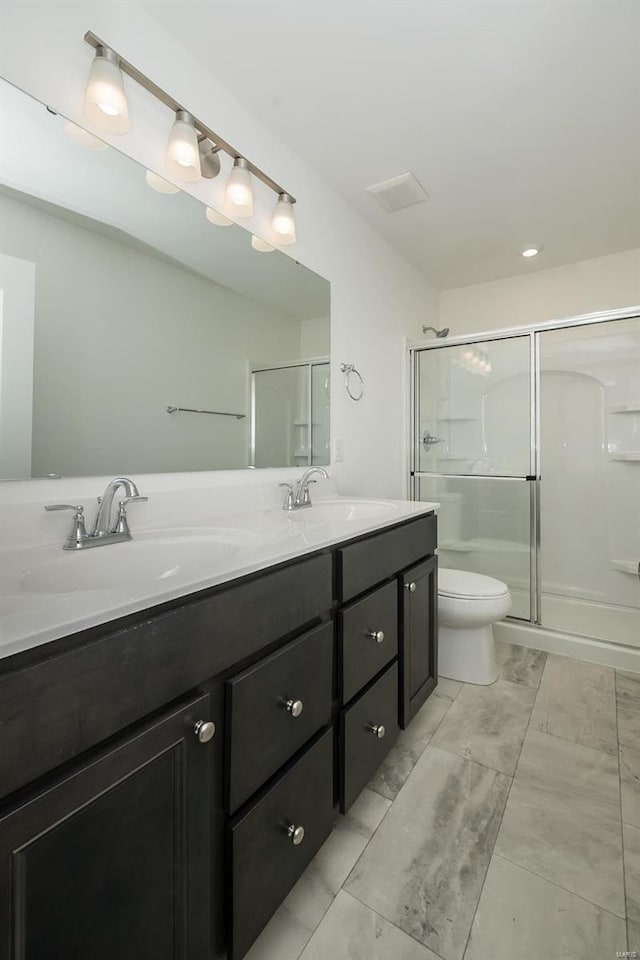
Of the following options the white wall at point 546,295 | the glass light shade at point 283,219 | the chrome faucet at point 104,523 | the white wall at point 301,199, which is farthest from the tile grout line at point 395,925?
the white wall at point 546,295

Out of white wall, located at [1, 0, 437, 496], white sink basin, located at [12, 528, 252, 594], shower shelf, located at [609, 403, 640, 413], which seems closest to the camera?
white sink basin, located at [12, 528, 252, 594]

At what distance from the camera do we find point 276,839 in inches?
33.8

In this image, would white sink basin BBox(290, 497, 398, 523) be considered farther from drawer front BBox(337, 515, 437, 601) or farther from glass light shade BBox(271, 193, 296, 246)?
glass light shade BBox(271, 193, 296, 246)

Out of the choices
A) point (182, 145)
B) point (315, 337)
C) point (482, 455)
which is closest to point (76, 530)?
point (182, 145)

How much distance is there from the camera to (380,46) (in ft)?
4.48

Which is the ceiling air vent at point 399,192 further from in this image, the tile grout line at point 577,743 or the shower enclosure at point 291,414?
the tile grout line at point 577,743

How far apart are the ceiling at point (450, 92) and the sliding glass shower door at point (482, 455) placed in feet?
2.74

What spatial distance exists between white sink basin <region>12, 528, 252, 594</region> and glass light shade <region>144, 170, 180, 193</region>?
103cm

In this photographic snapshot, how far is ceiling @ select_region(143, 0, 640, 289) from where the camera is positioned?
1273 millimetres

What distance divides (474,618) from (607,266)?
A: 2505 mm

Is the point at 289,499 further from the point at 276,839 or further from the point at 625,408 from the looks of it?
the point at 625,408

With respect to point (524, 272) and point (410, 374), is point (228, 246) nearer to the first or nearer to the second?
point (410, 374)

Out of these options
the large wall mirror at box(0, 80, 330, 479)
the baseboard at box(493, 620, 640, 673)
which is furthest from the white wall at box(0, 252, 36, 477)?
the baseboard at box(493, 620, 640, 673)

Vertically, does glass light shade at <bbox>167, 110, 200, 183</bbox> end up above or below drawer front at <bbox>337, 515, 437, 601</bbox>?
above
